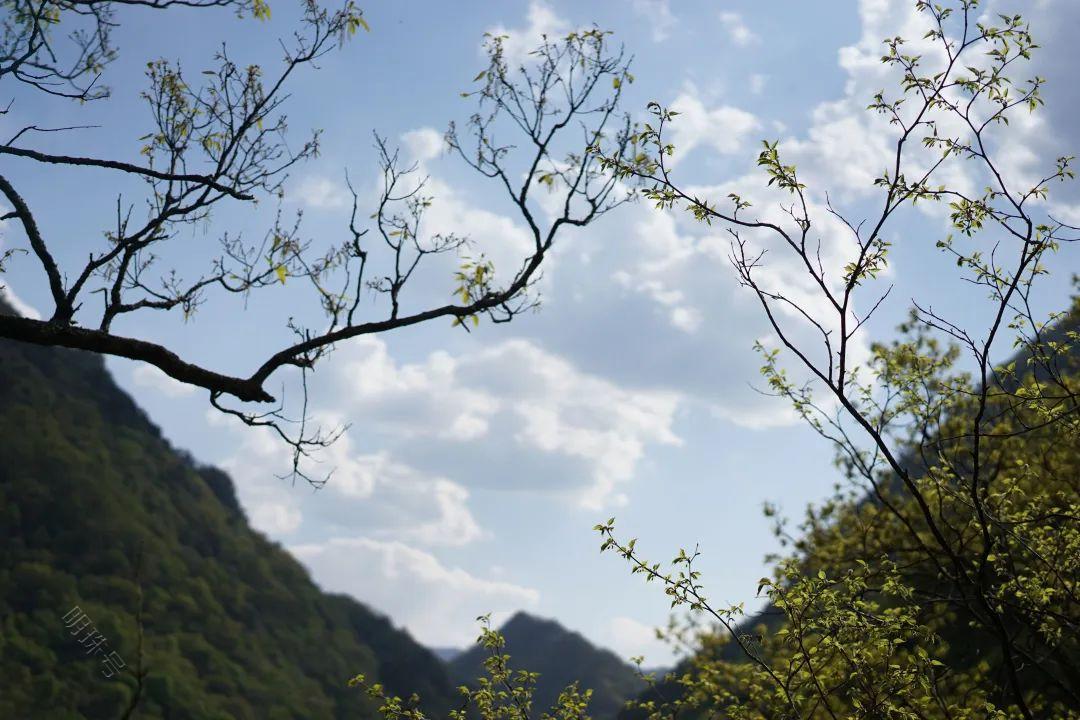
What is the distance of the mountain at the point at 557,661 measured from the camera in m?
143

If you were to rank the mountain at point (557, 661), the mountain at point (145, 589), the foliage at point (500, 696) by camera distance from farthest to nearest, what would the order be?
the mountain at point (557, 661) → the mountain at point (145, 589) → the foliage at point (500, 696)

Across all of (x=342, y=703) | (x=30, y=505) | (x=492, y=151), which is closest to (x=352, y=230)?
(x=492, y=151)

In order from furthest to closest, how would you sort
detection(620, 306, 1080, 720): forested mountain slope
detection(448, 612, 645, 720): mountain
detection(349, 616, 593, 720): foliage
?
detection(448, 612, 645, 720): mountain → detection(620, 306, 1080, 720): forested mountain slope → detection(349, 616, 593, 720): foliage

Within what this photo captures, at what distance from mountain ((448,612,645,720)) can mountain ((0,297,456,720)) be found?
43.5 m

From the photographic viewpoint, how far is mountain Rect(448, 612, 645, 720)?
142750mm

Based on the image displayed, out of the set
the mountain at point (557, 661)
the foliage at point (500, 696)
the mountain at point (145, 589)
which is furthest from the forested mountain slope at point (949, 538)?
the mountain at point (557, 661)

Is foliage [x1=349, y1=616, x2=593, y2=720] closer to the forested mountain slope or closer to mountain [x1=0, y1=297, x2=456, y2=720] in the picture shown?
the forested mountain slope

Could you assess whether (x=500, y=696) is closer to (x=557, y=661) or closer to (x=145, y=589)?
(x=145, y=589)

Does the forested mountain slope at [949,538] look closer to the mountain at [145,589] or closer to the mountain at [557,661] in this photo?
the mountain at [145,589]

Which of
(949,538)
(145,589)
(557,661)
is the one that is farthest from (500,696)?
(557,661)

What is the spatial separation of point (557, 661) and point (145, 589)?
99.2 metres

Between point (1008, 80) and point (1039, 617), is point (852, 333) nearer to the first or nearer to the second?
point (1008, 80)

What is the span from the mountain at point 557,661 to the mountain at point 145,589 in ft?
143

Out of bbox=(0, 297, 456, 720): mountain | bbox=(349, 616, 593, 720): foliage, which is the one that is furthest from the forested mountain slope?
bbox=(0, 297, 456, 720): mountain
